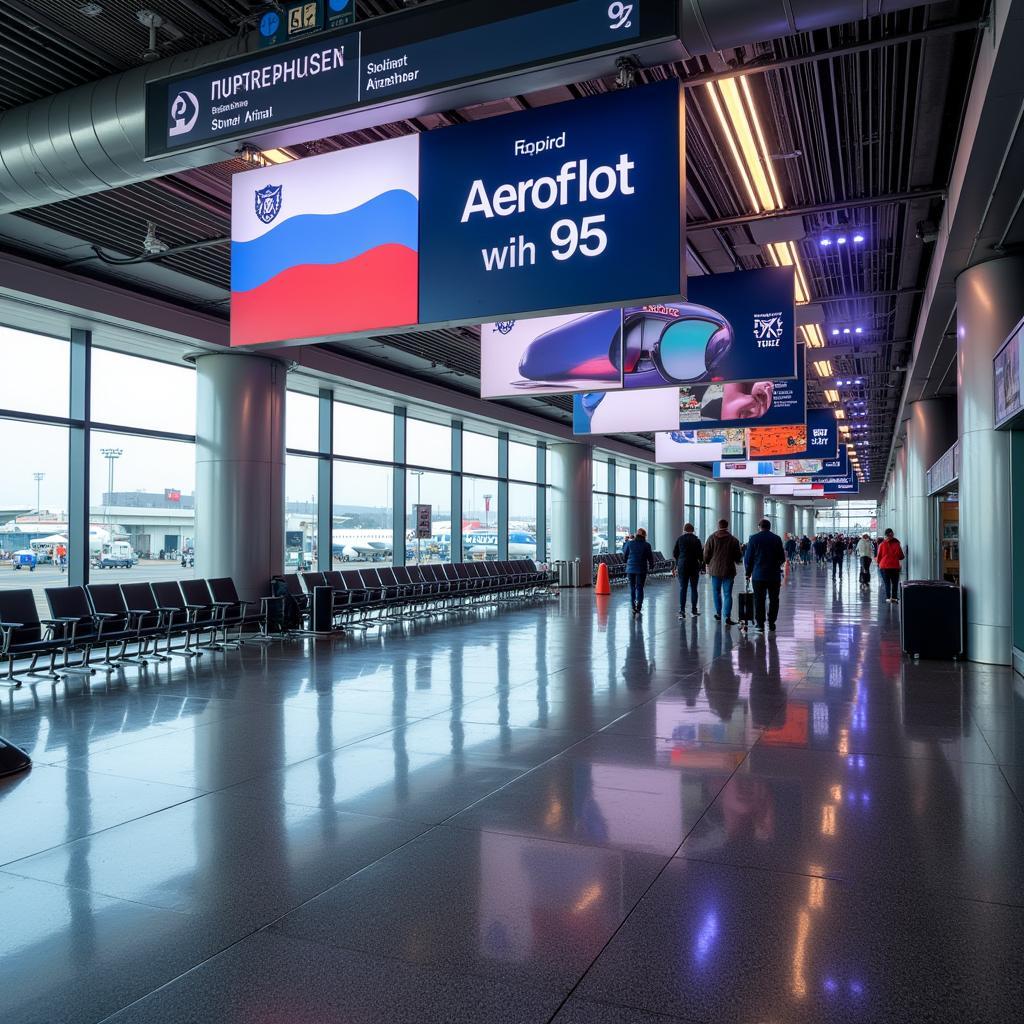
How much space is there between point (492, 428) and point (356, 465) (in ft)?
20.5

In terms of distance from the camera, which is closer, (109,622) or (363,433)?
(109,622)

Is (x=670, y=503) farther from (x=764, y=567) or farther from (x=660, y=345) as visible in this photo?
(x=660, y=345)

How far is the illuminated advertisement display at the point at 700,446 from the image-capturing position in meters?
15.6

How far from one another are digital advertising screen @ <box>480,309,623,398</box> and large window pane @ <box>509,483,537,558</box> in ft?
51.3

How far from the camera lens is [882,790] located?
189 inches

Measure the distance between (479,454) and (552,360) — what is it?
556 inches

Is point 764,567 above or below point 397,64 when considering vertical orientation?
below

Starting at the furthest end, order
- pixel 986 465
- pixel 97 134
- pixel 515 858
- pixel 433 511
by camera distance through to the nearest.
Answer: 1. pixel 433 511
2. pixel 986 465
3. pixel 97 134
4. pixel 515 858

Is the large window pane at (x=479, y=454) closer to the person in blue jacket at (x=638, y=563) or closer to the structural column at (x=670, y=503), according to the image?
the person in blue jacket at (x=638, y=563)

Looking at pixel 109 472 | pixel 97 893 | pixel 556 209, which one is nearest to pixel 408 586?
pixel 109 472

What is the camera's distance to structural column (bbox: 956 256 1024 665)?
9062 millimetres

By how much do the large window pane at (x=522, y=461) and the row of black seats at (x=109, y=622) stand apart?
44.1 ft

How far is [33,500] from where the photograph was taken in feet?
36.7

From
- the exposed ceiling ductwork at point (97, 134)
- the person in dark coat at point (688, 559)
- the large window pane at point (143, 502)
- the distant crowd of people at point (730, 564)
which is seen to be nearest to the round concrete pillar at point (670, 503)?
the distant crowd of people at point (730, 564)
